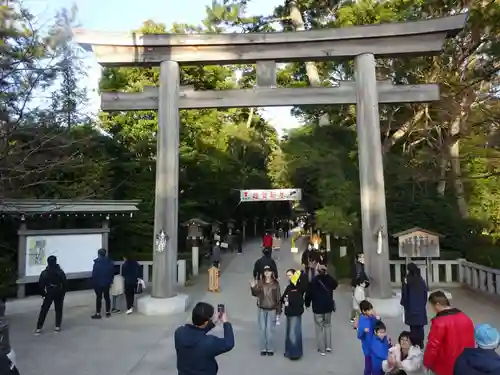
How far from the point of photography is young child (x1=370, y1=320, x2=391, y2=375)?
5.16 metres

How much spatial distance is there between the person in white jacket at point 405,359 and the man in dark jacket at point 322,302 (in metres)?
2.16

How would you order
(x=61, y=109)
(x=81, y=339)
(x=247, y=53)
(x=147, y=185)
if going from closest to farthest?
(x=81, y=339) → (x=61, y=109) → (x=247, y=53) → (x=147, y=185)

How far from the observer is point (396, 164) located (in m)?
16.3

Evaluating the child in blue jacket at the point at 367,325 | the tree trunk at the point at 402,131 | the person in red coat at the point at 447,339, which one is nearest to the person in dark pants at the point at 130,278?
the child in blue jacket at the point at 367,325

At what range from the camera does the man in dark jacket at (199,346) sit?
3533 millimetres

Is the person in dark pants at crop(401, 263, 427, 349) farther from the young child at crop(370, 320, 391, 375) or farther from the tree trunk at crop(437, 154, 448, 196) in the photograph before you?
the tree trunk at crop(437, 154, 448, 196)

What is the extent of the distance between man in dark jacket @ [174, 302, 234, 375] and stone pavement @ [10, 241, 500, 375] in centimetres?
301

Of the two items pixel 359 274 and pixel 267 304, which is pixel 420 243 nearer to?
pixel 359 274

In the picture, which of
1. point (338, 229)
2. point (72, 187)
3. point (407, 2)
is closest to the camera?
point (338, 229)

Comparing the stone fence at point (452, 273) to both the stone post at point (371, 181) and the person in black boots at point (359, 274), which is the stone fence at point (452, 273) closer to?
the person in black boots at point (359, 274)

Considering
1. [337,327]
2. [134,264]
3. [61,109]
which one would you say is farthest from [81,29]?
[337,327]

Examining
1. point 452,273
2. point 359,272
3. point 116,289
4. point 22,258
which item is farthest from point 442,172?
point 22,258

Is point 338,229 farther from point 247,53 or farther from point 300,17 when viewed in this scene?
point 300,17

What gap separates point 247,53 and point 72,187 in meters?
8.31
